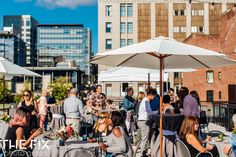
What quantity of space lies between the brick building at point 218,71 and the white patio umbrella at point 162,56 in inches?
800

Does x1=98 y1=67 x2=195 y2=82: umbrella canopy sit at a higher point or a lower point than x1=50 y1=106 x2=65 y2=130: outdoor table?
higher

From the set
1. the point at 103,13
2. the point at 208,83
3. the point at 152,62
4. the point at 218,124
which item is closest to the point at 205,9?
the point at 103,13

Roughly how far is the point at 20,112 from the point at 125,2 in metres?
64.5

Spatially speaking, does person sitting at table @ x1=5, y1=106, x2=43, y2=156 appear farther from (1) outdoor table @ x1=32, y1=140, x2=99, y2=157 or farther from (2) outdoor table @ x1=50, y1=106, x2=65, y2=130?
(2) outdoor table @ x1=50, y1=106, x2=65, y2=130

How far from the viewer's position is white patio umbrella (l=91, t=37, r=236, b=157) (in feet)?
22.6

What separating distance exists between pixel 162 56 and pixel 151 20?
6327 cm

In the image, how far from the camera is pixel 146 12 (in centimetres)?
7075

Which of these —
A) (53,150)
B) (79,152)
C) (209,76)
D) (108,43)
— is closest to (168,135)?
(79,152)

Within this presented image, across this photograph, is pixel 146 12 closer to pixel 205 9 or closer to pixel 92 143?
pixel 205 9

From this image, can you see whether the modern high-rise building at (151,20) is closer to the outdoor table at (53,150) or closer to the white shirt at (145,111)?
the white shirt at (145,111)

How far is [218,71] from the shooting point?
37.6 m

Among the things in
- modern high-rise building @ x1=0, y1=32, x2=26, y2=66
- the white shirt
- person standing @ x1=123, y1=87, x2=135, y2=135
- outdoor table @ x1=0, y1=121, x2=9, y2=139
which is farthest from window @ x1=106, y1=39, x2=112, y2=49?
modern high-rise building @ x1=0, y1=32, x2=26, y2=66

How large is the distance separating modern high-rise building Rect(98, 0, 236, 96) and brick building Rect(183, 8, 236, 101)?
2634 centimetres

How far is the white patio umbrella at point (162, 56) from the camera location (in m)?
6.88
